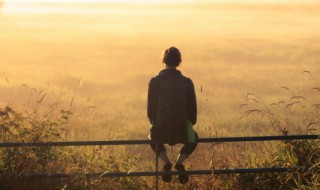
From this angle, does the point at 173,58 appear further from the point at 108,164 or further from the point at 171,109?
the point at 108,164

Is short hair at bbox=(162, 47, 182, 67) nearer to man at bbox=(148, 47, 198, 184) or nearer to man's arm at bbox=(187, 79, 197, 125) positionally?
man at bbox=(148, 47, 198, 184)

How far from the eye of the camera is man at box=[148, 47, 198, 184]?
774 cm

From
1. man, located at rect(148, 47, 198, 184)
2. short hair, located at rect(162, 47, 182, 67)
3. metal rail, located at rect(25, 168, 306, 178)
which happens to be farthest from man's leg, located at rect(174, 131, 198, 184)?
short hair, located at rect(162, 47, 182, 67)

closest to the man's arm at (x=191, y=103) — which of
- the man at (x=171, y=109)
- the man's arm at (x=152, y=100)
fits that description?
the man at (x=171, y=109)

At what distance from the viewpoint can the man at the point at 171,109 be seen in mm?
7738

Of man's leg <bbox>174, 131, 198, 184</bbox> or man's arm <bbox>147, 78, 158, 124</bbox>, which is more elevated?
man's arm <bbox>147, 78, 158, 124</bbox>

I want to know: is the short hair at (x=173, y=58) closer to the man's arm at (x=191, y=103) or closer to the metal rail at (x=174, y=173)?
the man's arm at (x=191, y=103)

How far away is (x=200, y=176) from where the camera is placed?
820 cm

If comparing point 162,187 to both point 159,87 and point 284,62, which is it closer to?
point 159,87

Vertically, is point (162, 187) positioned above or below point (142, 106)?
below

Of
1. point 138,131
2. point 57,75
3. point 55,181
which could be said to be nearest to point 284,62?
point 57,75

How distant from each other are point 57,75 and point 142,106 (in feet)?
19.9

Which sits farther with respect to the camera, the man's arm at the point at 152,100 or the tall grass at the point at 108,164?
the man's arm at the point at 152,100

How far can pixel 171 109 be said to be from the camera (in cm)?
776
